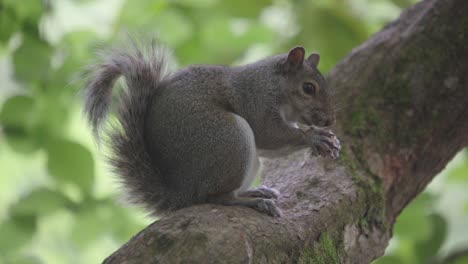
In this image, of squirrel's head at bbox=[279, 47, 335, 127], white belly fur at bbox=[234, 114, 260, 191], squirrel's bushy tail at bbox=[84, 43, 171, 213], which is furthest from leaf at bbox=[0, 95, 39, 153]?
squirrel's head at bbox=[279, 47, 335, 127]

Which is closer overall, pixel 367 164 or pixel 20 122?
pixel 367 164

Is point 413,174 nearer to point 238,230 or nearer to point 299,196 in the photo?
point 299,196

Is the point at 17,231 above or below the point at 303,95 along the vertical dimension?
below

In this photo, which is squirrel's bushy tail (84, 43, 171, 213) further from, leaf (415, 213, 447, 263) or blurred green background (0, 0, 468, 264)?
leaf (415, 213, 447, 263)

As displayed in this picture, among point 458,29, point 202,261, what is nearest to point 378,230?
point 202,261

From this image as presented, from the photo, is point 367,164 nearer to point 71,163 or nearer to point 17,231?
point 71,163

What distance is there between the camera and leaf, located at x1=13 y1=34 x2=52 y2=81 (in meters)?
2.21

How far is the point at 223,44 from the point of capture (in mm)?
2725

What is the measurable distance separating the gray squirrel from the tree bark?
0.11 m

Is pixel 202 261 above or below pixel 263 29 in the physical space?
below

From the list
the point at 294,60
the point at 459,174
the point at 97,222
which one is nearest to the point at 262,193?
the point at 294,60

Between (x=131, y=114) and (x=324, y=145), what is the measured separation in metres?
0.65

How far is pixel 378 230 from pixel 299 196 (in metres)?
0.30

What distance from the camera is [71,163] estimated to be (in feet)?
6.89
